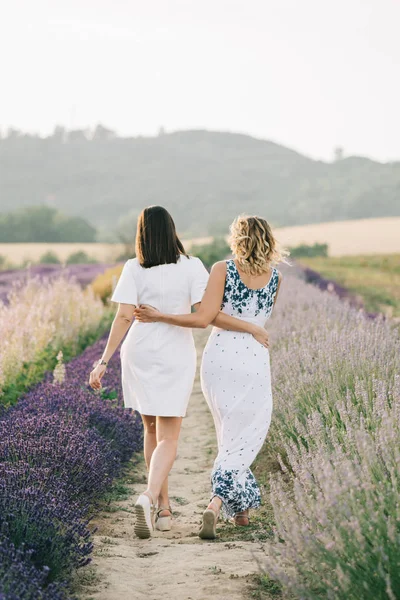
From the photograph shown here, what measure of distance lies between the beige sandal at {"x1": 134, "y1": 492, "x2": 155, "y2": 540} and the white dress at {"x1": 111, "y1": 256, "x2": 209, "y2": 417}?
452 millimetres

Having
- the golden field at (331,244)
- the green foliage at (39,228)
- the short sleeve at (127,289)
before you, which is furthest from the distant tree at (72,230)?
the short sleeve at (127,289)

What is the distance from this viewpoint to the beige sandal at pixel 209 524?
4.11 metres

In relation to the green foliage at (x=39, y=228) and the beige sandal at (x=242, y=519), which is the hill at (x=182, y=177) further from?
the beige sandal at (x=242, y=519)

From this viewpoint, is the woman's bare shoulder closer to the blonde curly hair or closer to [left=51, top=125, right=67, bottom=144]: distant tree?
the blonde curly hair

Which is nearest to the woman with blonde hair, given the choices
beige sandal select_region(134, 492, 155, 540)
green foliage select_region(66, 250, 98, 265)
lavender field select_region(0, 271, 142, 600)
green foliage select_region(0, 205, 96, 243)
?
beige sandal select_region(134, 492, 155, 540)

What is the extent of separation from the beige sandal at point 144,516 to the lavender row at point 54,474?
0.85 feet

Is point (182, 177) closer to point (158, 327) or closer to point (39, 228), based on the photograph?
point (39, 228)

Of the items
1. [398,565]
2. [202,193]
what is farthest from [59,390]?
[202,193]

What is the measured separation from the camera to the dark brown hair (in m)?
4.29

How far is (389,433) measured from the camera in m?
3.17

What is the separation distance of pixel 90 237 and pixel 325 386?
56.2 m

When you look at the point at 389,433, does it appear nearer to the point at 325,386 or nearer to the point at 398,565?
the point at 398,565

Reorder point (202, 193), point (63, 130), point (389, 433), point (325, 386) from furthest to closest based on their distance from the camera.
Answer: point (63, 130), point (202, 193), point (325, 386), point (389, 433)

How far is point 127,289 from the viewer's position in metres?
4.30
